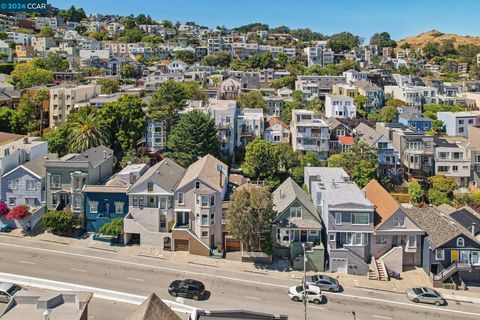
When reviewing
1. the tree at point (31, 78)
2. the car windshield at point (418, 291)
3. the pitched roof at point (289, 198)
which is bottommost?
the car windshield at point (418, 291)

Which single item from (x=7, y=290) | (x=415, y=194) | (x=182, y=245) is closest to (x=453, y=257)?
(x=415, y=194)

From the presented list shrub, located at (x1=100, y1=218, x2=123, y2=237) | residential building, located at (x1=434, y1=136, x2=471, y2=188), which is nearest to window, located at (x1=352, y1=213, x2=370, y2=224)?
shrub, located at (x1=100, y1=218, x2=123, y2=237)

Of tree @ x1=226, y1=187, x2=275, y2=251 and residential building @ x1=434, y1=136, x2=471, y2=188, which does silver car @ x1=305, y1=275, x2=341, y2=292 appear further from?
residential building @ x1=434, y1=136, x2=471, y2=188

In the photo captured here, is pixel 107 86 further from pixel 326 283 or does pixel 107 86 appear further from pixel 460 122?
pixel 326 283

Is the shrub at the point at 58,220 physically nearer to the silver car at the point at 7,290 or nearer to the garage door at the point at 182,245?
the garage door at the point at 182,245

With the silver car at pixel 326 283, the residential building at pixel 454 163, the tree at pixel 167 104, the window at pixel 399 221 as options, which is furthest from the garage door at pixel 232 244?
the residential building at pixel 454 163

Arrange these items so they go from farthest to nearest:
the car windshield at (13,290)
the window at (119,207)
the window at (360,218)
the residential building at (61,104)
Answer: the residential building at (61,104), the window at (119,207), the window at (360,218), the car windshield at (13,290)

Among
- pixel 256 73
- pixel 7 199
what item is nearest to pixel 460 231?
pixel 7 199
